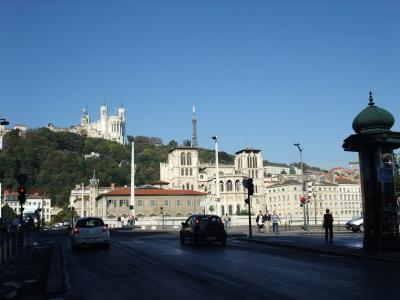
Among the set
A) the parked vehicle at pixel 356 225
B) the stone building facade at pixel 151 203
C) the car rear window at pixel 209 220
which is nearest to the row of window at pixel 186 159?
the stone building facade at pixel 151 203

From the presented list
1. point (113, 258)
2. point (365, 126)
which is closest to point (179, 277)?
point (113, 258)

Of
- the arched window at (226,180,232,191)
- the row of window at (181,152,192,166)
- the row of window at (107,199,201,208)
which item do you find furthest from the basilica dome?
the row of window at (181,152,192,166)

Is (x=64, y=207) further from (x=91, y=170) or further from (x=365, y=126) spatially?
(x=365, y=126)

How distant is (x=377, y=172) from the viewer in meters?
17.8

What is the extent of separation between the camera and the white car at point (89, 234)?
23828 mm

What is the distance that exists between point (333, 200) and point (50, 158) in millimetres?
106376

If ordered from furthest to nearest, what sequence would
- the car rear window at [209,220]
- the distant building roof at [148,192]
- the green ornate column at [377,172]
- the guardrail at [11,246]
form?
1. the distant building roof at [148,192]
2. the car rear window at [209,220]
3. the guardrail at [11,246]
4. the green ornate column at [377,172]

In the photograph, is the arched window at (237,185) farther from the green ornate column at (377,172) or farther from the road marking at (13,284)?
the road marking at (13,284)

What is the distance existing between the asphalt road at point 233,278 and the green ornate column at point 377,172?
1.96 m

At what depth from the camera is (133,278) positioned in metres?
12.5

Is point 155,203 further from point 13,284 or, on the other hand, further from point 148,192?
point 13,284

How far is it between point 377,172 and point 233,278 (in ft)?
27.5

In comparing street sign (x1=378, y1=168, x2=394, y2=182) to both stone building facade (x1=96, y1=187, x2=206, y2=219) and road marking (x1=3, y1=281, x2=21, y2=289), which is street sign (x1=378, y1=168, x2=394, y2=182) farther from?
stone building facade (x1=96, y1=187, x2=206, y2=219)

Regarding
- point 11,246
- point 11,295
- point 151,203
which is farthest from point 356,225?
point 151,203
